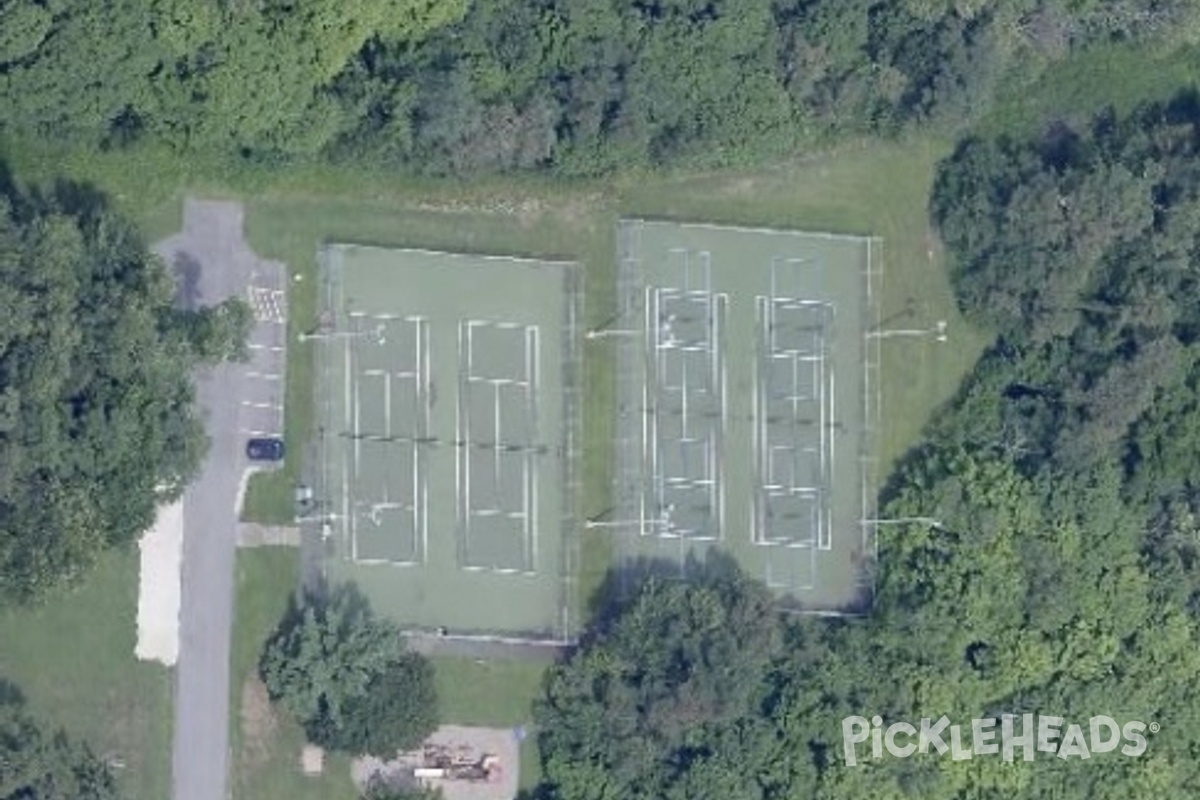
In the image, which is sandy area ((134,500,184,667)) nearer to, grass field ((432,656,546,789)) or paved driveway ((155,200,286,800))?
paved driveway ((155,200,286,800))

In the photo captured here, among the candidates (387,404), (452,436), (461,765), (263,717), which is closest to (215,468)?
(387,404)

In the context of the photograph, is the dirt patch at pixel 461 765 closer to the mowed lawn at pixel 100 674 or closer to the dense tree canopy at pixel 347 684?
the dense tree canopy at pixel 347 684

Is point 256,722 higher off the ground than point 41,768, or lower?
higher

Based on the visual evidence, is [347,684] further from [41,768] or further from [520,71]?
[520,71]

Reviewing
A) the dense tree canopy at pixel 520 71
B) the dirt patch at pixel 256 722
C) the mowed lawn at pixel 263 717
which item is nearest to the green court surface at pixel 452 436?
the mowed lawn at pixel 263 717

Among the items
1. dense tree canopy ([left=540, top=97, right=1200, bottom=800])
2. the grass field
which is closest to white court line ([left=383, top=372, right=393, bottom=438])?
the grass field

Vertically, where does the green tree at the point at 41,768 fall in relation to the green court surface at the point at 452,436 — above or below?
below
